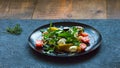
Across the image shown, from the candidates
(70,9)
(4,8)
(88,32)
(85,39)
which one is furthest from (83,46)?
(4,8)

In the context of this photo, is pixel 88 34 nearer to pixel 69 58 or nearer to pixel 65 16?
pixel 69 58

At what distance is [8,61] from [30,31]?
0.95 feet

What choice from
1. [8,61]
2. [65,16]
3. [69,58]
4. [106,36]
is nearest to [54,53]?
[69,58]

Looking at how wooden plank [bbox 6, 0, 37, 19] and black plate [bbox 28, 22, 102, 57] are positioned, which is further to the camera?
wooden plank [bbox 6, 0, 37, 19]

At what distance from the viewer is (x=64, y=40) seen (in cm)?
123

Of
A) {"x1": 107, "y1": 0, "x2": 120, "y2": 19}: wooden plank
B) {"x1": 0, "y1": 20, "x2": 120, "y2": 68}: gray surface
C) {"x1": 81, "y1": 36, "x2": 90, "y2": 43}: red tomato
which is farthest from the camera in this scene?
{"x1": 107, "y1": 0, "x2": 120, "y2": 19}: wooden plank

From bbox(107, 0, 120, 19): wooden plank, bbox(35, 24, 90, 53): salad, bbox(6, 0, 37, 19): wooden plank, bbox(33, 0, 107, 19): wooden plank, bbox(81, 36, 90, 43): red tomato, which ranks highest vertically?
bbox(35, 24, 90, 53): salad

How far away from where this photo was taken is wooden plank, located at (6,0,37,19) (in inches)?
99.7

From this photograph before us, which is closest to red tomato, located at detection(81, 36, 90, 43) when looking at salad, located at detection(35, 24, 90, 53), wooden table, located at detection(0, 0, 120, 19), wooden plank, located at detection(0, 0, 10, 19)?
salad, located at detection(35, 24, 90, 53)

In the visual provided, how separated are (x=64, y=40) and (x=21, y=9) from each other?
4.98 ft

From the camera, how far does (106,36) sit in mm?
1340

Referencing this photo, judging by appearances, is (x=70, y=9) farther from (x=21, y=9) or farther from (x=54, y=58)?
(x=54, y=58)

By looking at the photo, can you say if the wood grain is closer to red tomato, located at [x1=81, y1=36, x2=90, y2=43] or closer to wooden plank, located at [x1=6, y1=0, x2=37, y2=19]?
wooden plank, located at [x1=6, y1=0, x2=37, y2=19]

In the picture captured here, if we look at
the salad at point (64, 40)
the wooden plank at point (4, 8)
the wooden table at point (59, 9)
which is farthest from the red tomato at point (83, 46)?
the wooden plank at point (4, 8)
